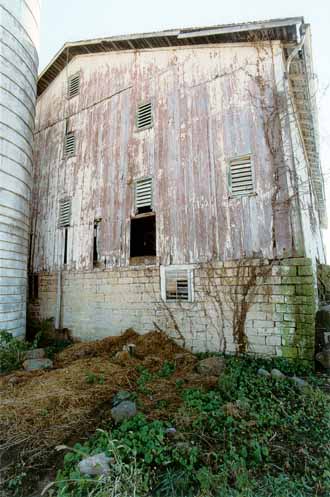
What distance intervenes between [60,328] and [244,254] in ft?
22.6

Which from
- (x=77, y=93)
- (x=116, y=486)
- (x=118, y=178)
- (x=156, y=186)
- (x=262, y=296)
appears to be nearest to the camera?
(x=116, y=486)

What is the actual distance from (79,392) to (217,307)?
11.7 ft

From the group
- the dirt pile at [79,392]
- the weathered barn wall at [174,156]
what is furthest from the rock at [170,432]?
the weathered barn wall at [174,156]

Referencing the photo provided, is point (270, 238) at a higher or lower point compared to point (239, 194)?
lower

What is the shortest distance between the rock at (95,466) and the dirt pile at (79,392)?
595 mm

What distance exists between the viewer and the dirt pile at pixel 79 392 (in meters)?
3.40

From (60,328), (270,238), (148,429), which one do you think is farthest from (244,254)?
(60,328)

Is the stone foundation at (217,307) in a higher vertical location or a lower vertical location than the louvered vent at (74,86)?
lower

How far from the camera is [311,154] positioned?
9.74m

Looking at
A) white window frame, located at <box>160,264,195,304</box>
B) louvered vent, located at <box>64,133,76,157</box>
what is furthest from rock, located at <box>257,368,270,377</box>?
louvered vent, located at <box>64,133,76,157</box>

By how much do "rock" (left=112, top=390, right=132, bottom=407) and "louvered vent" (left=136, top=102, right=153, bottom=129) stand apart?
7451mm

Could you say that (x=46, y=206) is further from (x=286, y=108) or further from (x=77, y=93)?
(x=286, y=108)

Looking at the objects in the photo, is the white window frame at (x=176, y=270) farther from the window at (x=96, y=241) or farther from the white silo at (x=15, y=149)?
the white silo at (x=15, y=149)

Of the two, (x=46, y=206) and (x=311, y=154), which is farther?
(x=46, y=206)
